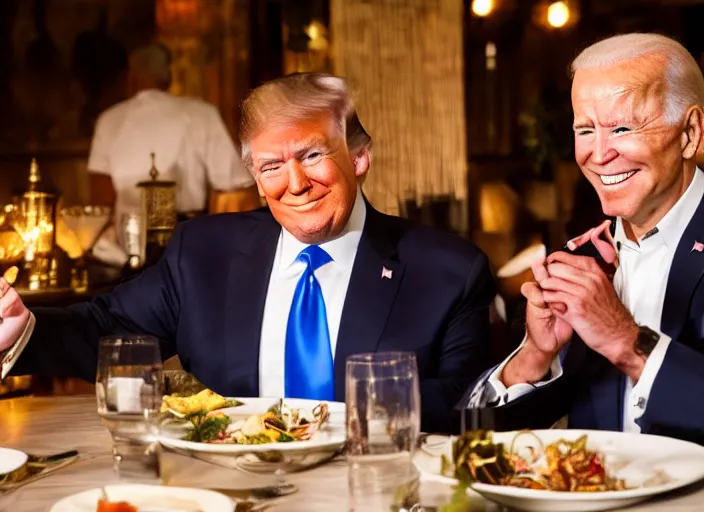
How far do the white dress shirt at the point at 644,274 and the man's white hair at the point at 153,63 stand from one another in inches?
119

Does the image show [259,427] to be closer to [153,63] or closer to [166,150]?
[166,150]

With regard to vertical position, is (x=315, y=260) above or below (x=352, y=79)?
below

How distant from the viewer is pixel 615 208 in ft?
7.50

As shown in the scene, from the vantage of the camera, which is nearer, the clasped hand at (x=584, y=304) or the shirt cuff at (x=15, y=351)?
the clasped hand at (x=584, y=304)

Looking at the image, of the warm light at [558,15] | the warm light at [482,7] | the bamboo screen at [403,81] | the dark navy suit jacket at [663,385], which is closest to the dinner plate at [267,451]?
Result: the dark navy suit jacket at [663,385]

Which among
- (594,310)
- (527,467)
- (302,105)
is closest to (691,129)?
(594,310)

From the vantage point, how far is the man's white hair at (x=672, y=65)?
91.0 inches

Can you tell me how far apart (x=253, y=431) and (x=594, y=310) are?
26.5 inches

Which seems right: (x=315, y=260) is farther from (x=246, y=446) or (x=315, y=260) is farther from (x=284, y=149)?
(x=246, y=446)

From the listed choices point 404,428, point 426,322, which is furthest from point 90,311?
point 404,428

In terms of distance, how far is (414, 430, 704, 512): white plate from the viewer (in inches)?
56.0

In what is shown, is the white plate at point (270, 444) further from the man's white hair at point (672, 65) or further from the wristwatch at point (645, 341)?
the man's white hair at point (672, 65)

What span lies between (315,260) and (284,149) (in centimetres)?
27

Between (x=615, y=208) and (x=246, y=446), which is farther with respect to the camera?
(x=615, y=208)
